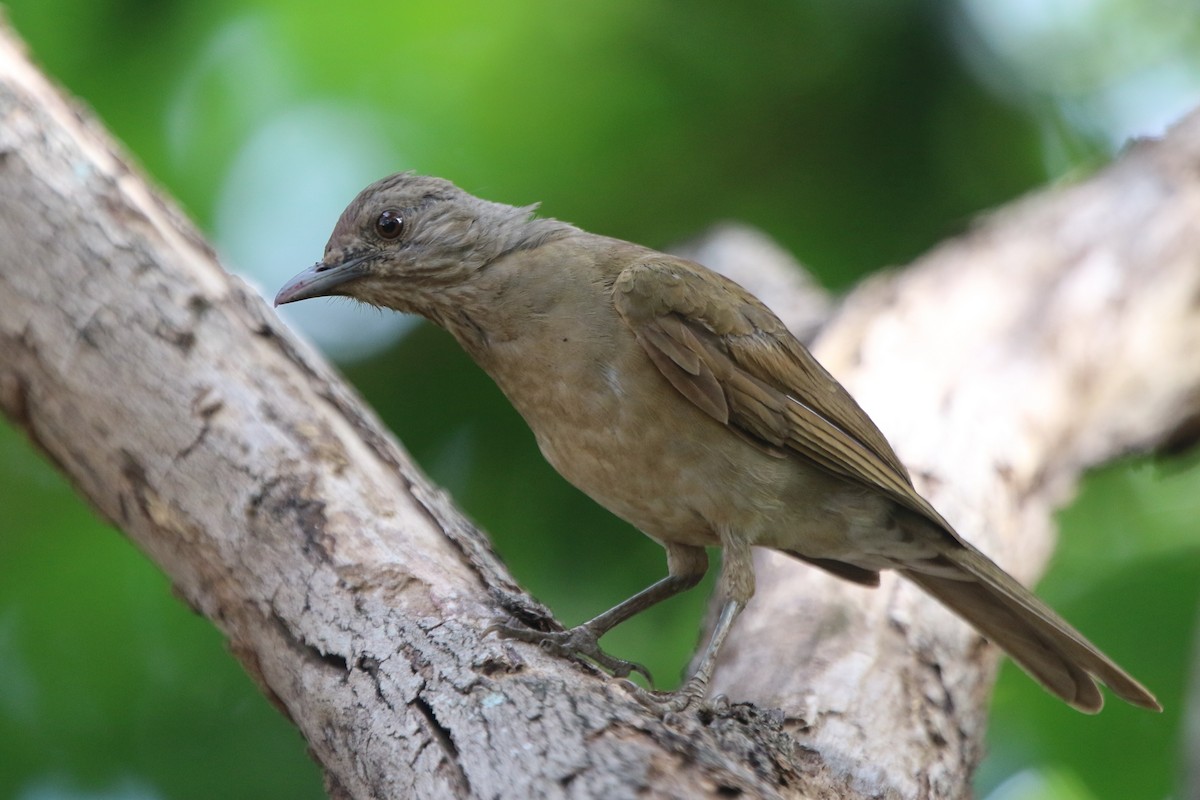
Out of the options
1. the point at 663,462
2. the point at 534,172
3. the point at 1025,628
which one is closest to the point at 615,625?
the point at 663,462

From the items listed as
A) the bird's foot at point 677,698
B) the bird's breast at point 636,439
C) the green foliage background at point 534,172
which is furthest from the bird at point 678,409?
the green foliage background at point 534,172

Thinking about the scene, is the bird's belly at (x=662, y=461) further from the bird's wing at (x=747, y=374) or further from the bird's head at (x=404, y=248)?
the bird's head at (x=404, y=248)

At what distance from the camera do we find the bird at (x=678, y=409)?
3553 mm

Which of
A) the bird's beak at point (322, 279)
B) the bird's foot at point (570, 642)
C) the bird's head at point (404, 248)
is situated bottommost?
the bird's foot at point (570, 642)

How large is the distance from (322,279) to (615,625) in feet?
5.07

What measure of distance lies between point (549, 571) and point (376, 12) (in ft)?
10.5

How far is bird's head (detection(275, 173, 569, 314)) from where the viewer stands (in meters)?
3.94

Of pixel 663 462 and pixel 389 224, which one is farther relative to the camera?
pixel 389 224

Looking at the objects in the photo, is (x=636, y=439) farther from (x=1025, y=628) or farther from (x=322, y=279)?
(x=1025, y=628)

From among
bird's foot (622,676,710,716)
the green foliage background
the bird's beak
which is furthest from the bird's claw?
the green foliage background

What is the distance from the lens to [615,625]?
145 inches

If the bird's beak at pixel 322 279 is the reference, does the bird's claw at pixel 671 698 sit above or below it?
below

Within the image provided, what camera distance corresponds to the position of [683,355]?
11.6 ft

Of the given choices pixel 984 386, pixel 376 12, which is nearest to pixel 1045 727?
pixel 984 386
